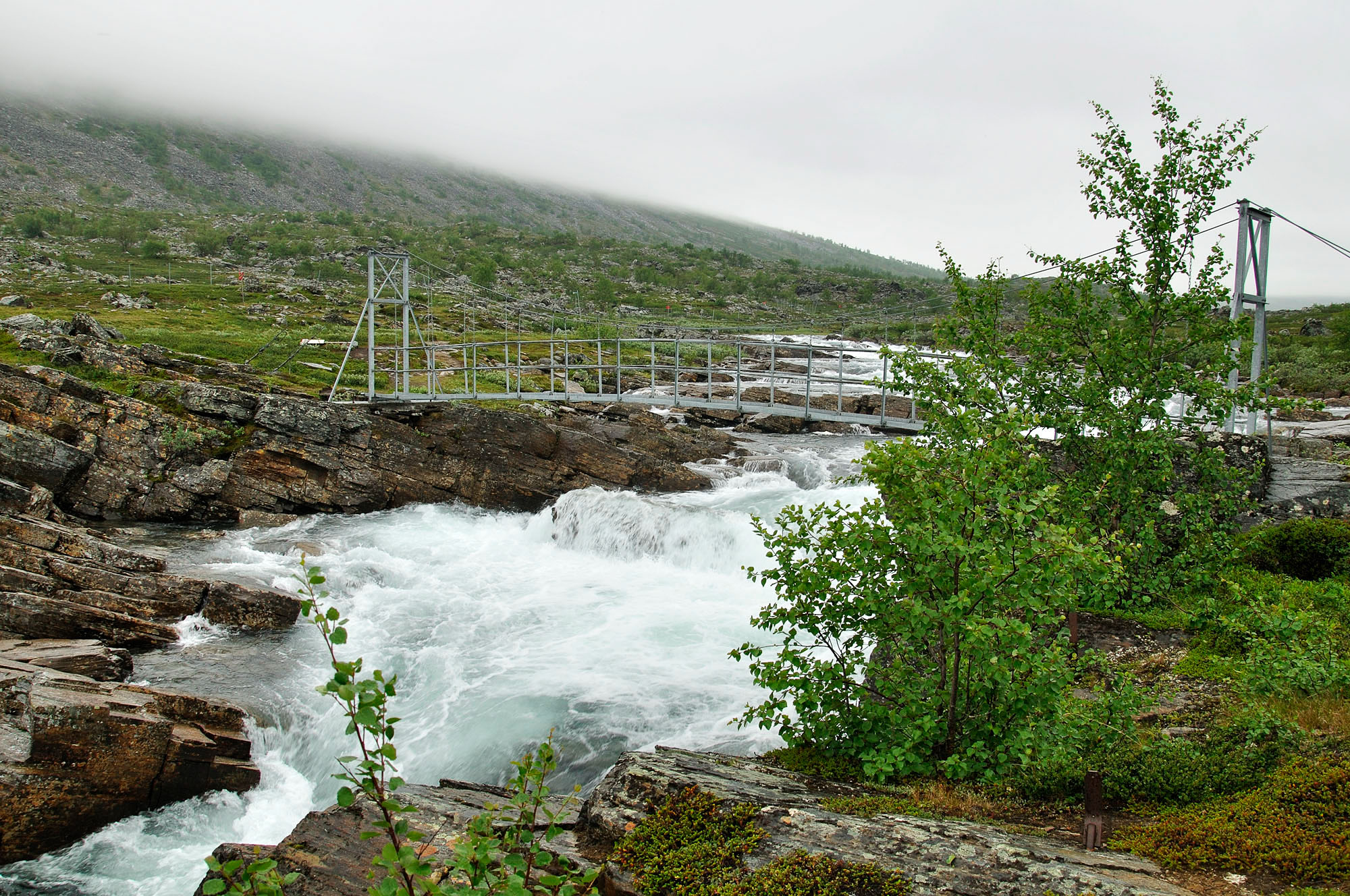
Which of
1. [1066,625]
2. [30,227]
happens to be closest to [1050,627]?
[1066,625]

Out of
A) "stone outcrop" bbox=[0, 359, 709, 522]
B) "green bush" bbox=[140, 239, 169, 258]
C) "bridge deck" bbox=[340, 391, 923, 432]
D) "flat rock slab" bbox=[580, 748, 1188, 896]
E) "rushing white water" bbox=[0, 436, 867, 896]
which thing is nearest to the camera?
"flat rock slab" bbox=[580, 748, 1188, 896]

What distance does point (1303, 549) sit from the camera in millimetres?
10750

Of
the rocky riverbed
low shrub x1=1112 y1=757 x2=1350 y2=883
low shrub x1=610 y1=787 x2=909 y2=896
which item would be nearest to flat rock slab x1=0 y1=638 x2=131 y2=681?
the rocky riverbed

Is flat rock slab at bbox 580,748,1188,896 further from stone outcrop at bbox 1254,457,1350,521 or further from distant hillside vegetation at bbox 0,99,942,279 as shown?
distant hillside vegetation at bbox 0,99,942,279

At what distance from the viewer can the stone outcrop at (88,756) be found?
25.7 ft

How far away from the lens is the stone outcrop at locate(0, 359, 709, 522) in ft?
63.6

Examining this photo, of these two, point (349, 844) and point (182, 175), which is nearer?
point (349, 844)

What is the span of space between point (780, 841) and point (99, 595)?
1299 cm

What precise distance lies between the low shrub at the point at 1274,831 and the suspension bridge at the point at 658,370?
18.8ft

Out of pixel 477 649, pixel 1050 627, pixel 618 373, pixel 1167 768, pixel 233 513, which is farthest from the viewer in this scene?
pixel 618 373

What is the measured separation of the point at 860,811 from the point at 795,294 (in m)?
92.8

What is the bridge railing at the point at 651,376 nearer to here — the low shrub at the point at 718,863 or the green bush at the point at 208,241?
the low shrub at the point at 718,863

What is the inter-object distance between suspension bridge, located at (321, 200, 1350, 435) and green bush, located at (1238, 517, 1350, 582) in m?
1.80

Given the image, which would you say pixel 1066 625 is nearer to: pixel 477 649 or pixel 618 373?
pixel 477 649
